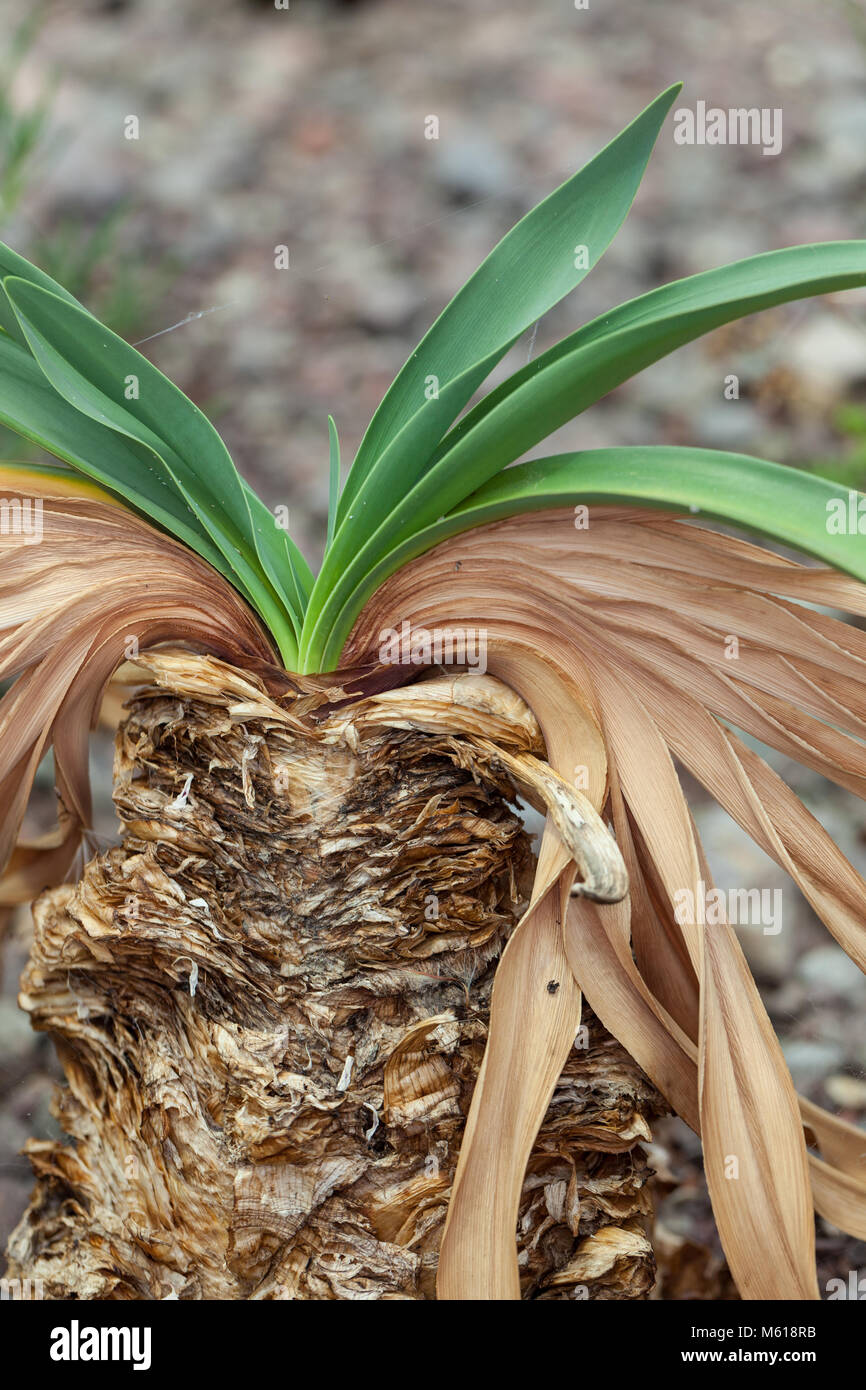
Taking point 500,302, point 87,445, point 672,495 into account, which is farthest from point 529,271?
point 87,445

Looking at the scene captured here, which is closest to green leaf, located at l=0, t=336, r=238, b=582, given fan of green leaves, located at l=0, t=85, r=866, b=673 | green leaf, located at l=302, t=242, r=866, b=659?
fan of green leaves, located at l=0, t=85, r=866, b=673

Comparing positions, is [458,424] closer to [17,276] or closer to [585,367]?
[585,367]

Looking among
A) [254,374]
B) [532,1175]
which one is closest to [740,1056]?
[532,1175]

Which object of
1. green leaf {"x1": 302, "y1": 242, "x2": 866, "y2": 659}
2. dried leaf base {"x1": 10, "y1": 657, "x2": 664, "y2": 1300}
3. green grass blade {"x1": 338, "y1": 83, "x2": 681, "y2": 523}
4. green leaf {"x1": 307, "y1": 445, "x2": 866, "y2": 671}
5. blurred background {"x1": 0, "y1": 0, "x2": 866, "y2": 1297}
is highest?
blurred background {"x1": 0, "y1": 0, "x2": 866, "y2": 1297}

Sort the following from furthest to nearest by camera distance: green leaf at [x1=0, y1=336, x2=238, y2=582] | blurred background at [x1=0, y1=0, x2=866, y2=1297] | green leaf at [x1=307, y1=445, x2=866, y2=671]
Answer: blurred background at [x1=0, y1=0, x2=866, y2=1297], green leaf at [x1=0, y1=336, x2=238, y2=582], green leaf at [x1=307, y1=445, x2=866, y2=671]

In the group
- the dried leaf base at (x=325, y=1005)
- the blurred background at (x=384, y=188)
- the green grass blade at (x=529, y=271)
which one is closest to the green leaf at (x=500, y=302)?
the green grass blade at (x=529, y=271)

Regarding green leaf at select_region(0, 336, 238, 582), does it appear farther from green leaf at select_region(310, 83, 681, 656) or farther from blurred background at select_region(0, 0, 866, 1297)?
blurred background at select_region(0, 0, 866, 1297)

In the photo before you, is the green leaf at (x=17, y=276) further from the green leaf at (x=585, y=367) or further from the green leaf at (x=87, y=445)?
the green leaf at (x=585, y=367)
